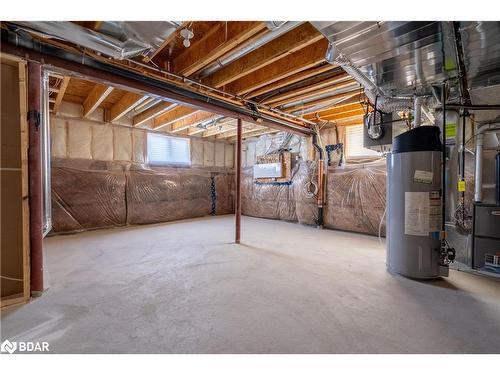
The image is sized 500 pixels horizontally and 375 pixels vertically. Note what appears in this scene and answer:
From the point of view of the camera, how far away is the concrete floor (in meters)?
1.29

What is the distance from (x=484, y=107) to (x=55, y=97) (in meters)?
5.78

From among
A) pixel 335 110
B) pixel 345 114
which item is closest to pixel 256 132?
pixel 335 110

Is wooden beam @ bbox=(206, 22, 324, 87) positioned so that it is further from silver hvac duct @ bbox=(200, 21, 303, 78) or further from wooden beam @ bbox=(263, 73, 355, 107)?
wooden beam @ bbox=(263, 73, 355, 107)

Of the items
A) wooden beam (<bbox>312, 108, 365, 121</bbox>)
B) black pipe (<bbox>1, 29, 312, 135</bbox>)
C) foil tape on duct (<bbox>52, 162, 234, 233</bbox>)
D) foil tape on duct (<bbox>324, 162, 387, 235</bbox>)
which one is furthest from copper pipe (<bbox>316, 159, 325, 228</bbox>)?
foil tape on duct (<bbox>52, 162, 234, 233</bbox>)

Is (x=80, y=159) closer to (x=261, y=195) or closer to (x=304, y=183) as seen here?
(x=261, y=195)

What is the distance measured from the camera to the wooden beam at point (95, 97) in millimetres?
3283

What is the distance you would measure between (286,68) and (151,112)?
2.94 m

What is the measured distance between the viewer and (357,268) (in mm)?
2471

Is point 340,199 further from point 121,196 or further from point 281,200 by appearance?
point 121,196

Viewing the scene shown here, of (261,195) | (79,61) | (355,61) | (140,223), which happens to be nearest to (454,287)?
(355,61)

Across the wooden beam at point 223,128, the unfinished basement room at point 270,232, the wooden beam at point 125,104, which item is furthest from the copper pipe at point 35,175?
the wooden beam at point 223,128

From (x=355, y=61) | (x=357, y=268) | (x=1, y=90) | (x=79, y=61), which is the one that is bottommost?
(x=357, y=268)

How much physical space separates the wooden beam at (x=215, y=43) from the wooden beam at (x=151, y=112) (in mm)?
1298

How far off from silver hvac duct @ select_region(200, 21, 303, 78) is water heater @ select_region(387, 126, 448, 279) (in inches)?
58.0
